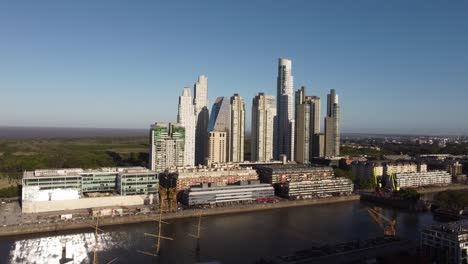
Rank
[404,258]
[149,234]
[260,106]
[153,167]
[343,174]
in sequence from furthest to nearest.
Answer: [260,106] < [343,174] < [153,167] < [149,234] < [404,258]

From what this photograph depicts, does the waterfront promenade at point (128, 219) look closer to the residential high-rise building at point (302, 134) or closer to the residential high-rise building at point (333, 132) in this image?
the residential high-rise building at point (302, 134)

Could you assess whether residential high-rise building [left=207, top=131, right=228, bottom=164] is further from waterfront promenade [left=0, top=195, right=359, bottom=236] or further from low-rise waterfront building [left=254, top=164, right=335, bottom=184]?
waterfront promenade [left=0, top=195, right=359, bottom=236]

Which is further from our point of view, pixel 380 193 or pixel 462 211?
pixel 380 193

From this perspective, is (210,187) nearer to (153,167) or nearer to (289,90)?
(153,167)

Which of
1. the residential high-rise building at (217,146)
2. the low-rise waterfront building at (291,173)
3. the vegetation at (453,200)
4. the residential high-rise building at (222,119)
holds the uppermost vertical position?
the residential high-rise building at (222,119)

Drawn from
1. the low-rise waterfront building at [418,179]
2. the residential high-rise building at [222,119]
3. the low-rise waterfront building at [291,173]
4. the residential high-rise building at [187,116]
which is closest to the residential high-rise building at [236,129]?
the residential high-rise building at [222,119]

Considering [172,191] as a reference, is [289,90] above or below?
above

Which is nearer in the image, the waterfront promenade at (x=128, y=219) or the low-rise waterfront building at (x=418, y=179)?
the waterfront promenade at (x=128, y=219)

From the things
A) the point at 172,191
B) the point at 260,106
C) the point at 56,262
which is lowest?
the point at 56,262

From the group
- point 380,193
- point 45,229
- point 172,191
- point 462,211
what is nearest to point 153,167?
point 172,191
